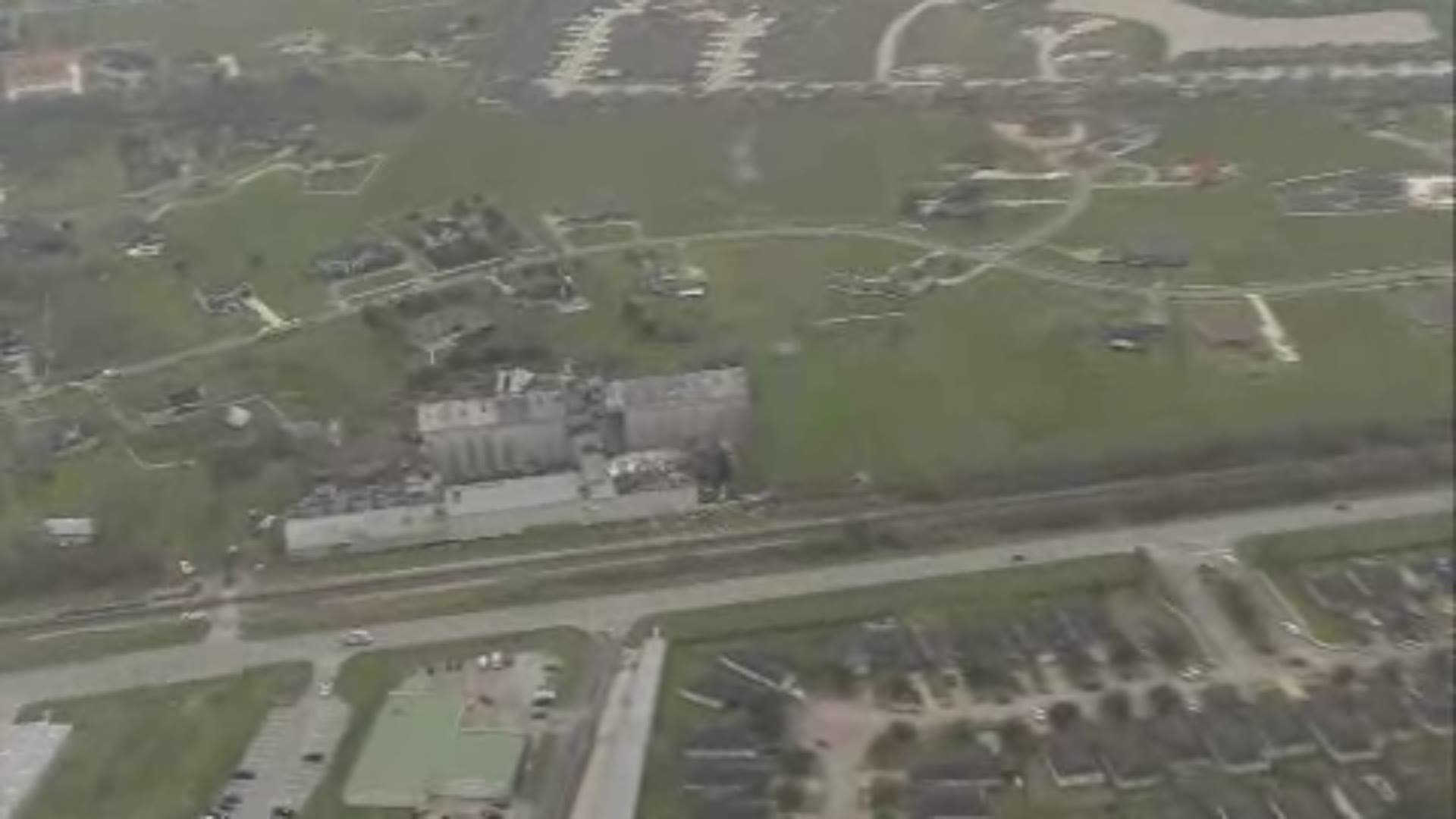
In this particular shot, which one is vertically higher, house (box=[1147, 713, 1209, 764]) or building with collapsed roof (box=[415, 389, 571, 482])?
building with collapsed roof (box=[415, 389, 571, 482])

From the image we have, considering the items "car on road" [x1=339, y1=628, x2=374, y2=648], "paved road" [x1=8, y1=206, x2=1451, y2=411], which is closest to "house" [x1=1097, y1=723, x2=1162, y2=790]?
"car on road" [x1=339, y1=628, x2=374, y2=648]

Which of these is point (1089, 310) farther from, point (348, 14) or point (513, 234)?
point (348, 14)

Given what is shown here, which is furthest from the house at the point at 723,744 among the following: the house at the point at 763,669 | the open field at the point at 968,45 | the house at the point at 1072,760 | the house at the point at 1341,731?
the open field at the point at 968,45

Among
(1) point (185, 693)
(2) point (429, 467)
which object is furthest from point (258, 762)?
(2) point (429, 467)

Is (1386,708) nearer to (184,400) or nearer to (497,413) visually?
(497,413)

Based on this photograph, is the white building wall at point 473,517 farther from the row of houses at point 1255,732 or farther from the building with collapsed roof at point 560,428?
the row of houses at point 1255,732

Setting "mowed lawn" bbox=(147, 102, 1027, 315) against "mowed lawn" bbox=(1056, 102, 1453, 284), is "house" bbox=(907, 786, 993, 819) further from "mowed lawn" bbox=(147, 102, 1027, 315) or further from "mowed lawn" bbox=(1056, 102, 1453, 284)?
"mowed lawn" bbox=(147, 102, 1027, 315)

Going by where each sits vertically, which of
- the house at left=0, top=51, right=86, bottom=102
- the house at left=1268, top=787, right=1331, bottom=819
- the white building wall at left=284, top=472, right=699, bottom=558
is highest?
the house at left=0, top=51, right=86, bottom=102

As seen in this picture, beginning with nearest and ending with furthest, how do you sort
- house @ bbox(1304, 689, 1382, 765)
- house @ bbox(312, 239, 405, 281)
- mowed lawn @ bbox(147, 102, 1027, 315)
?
house @ bbox(1304, 689, 1382, 765) → house @ bbox(312, 239, 405, 281) → mowed lawn @ bbox(147, 102, 1027, 315)
